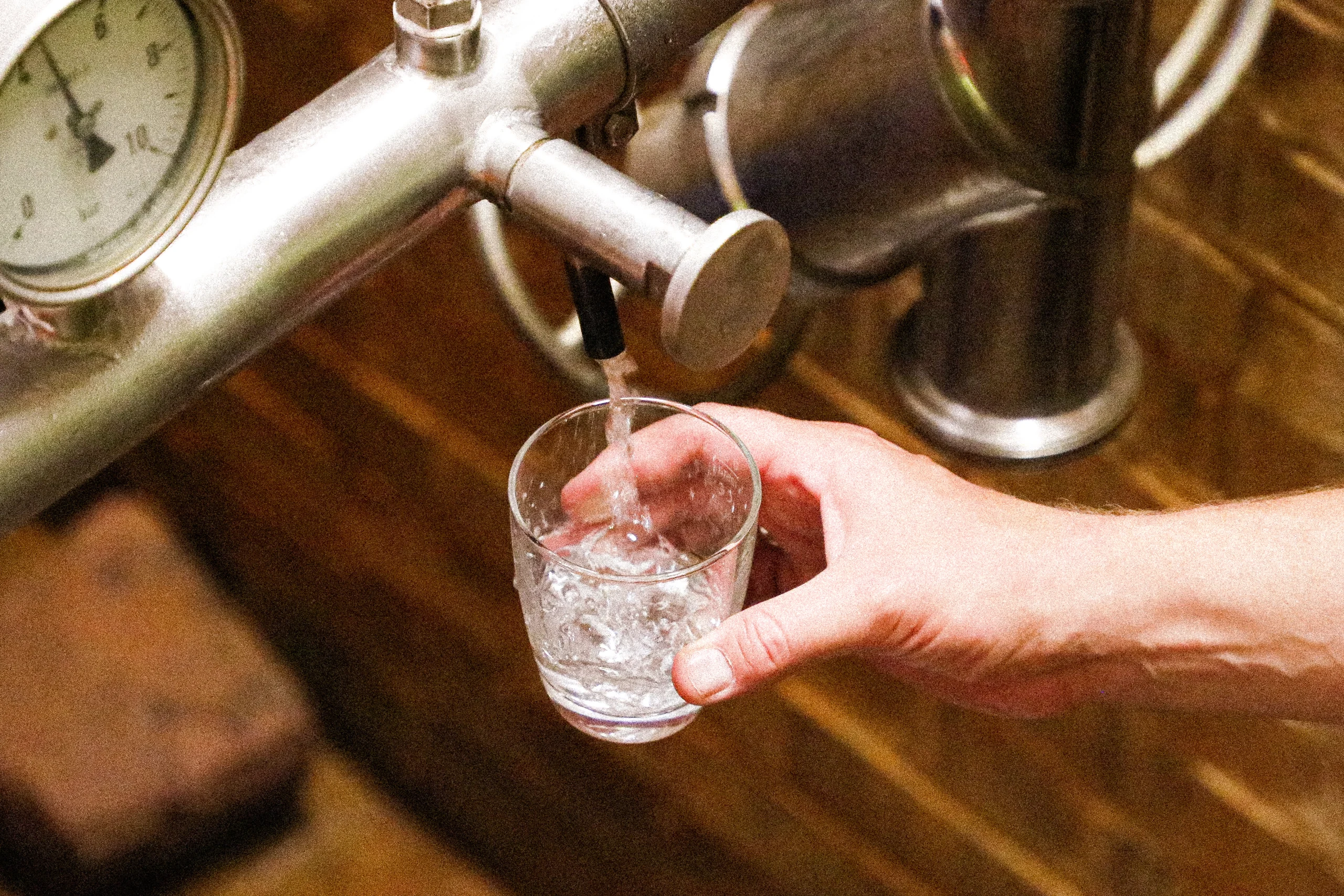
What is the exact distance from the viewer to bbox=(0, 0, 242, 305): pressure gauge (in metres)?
0.41

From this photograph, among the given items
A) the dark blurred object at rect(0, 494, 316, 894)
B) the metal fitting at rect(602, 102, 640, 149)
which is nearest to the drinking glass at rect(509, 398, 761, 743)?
the metal fitting at rect(602, 102, 640, 149)

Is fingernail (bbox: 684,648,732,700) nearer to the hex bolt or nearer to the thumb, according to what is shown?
the thumb

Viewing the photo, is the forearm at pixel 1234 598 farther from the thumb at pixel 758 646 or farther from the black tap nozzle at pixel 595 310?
the black tap nozzle at pixel 595 310

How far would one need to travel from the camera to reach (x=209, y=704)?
1.40 meters

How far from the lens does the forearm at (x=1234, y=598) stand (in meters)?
0.66

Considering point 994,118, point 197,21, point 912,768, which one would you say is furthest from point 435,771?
point 197,21

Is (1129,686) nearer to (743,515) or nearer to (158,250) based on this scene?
(743,515)

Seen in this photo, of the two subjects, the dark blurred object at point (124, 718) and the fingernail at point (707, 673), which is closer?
the fingernail at point (707, 673)

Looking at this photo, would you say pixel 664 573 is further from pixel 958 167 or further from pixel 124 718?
pixel 124 718

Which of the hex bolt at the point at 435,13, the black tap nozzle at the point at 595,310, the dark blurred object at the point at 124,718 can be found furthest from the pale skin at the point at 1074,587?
the dark blurred object at the point at 124,718

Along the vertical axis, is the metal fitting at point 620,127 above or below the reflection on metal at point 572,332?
above

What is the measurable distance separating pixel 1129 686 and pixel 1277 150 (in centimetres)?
35

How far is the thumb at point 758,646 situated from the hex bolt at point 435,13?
27 cm

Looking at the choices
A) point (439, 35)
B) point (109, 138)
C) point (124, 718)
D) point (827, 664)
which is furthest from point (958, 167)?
point (124, 718)
